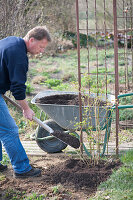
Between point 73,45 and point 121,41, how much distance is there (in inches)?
91.9

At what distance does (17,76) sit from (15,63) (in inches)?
5.6

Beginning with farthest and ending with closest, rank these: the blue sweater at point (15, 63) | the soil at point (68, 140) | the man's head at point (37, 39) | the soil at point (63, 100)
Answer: the soil at point (63, 100) → the soil at point (68, 140) → the man's head at point (37, 39) → the blue sweater at point (15, 63)

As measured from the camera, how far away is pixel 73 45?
14234 mm

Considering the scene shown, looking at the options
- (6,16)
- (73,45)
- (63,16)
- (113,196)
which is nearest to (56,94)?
(113,196)

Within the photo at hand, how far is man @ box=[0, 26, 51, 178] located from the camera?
10.1ft

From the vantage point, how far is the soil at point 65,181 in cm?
324

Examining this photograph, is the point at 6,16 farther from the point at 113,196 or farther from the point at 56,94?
the point at 113,196

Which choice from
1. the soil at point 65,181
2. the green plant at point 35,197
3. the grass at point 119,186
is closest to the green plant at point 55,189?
the soil at point 65,181

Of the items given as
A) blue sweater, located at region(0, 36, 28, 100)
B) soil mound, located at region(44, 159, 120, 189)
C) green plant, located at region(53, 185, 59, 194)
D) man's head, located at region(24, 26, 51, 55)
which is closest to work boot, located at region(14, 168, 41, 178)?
soil mound, located at region(44, 159, 120, 189)

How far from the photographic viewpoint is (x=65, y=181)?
3463 mm

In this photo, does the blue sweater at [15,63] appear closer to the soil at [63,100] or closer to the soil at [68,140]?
the soil at [68,140]

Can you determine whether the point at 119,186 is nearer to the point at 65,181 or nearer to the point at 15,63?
the point at 65,181

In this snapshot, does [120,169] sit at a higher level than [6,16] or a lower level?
lower

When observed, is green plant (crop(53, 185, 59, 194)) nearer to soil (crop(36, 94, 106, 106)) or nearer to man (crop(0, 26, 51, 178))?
man (crop(0, 26, 51, 178))
